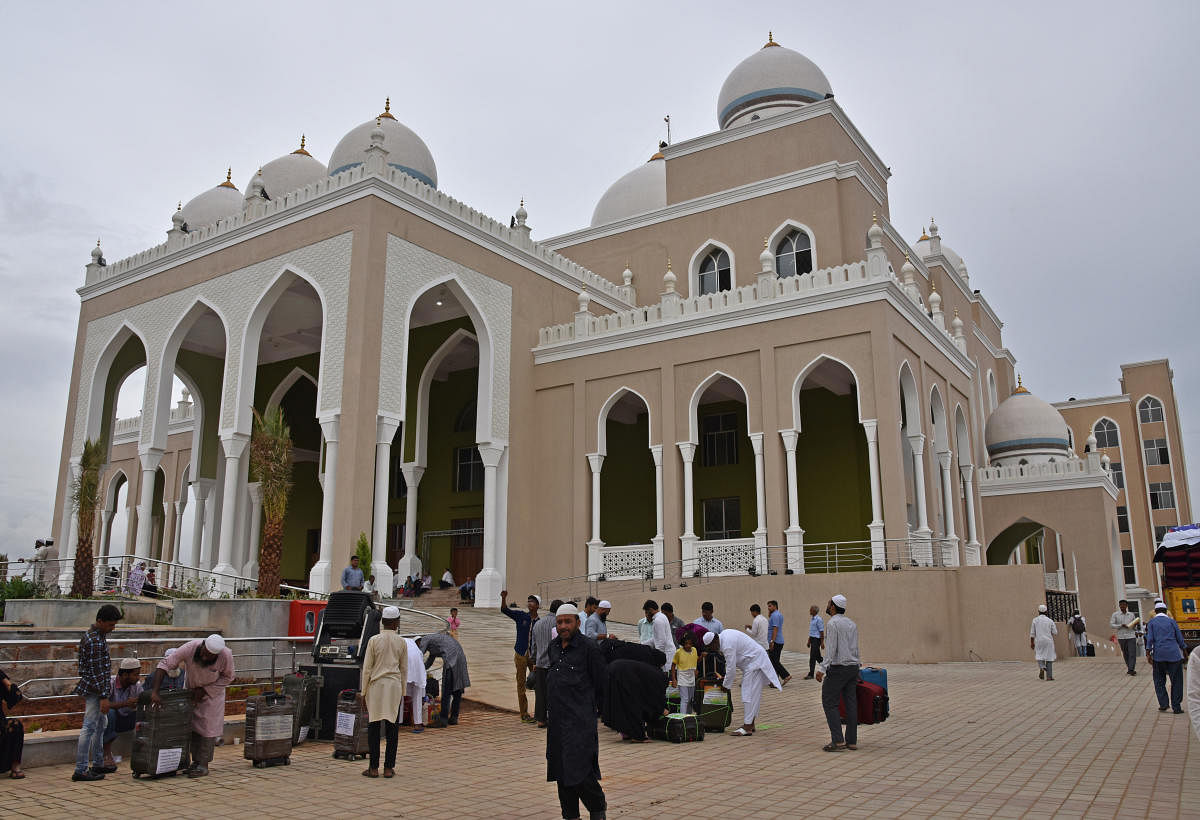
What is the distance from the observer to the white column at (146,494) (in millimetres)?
19625

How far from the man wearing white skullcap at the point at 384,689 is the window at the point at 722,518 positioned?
15850 mm

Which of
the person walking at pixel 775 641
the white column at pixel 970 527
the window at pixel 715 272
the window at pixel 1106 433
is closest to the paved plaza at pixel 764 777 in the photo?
the person walking at pixel 775 641

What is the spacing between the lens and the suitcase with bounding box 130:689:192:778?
249 inches

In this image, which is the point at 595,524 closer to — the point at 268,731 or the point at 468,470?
the point at 468,470

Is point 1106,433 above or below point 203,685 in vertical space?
above

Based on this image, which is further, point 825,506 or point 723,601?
point 825,506

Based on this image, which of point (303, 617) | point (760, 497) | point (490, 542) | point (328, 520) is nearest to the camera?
point (303, 617)

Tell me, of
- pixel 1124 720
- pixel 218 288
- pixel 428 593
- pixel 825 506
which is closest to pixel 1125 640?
pixel 1124 720

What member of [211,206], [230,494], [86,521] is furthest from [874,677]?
[211,206]

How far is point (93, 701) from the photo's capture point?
6.39 metres

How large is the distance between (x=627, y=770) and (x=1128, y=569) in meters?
37.8

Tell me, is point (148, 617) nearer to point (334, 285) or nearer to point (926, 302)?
point (334, 285)

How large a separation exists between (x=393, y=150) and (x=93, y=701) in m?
17.6

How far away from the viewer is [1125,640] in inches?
542
